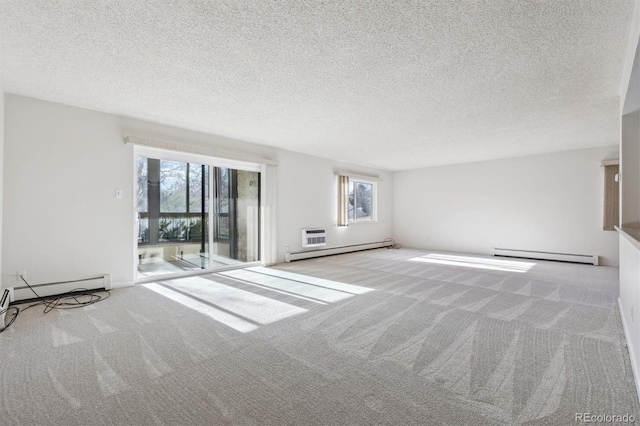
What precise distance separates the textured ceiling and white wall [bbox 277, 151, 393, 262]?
73.7 inches

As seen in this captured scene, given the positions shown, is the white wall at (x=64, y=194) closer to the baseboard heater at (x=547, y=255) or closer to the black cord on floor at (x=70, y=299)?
the black cord on floor at (x=70, y=299)

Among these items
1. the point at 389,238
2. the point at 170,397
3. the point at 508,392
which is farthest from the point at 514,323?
the point at 389,238

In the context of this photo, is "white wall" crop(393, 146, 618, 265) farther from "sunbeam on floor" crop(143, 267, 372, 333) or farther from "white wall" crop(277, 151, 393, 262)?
"sunbeam on floor" crop(143, 267, 372, 333)

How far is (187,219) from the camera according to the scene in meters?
4.82

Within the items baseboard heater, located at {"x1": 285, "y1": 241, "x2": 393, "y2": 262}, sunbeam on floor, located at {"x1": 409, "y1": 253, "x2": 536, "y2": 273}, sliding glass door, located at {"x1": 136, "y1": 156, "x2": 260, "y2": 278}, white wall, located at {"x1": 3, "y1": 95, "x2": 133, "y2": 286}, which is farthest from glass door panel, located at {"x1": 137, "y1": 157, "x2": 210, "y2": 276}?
sunbeam on floor, located at {"x1": 409, "y1": 253, "x2": 536, "y2": 273}

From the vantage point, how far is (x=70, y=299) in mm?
3516

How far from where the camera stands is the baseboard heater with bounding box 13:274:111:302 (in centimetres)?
337

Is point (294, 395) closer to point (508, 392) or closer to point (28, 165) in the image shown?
point (508, 392)

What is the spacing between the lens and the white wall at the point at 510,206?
6.00 meters

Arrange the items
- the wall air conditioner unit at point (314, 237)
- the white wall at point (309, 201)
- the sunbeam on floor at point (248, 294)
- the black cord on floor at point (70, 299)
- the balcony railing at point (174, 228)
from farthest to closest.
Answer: the wall air conditioner unit at point (314, 237), the white wall at point (309, 201), the balcony railing at point (174, 228), the black cord on floor at point (70, 299), the sunbeam on floor at point (248, 294)

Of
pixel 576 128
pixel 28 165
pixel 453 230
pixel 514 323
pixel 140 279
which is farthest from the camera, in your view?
pixel 453 230

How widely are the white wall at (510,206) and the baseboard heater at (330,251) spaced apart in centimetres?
95

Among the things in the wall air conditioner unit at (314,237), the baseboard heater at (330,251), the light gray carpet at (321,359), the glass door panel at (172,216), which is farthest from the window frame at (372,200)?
the light gray carpet at (321,359)

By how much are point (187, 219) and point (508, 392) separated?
4694mm
